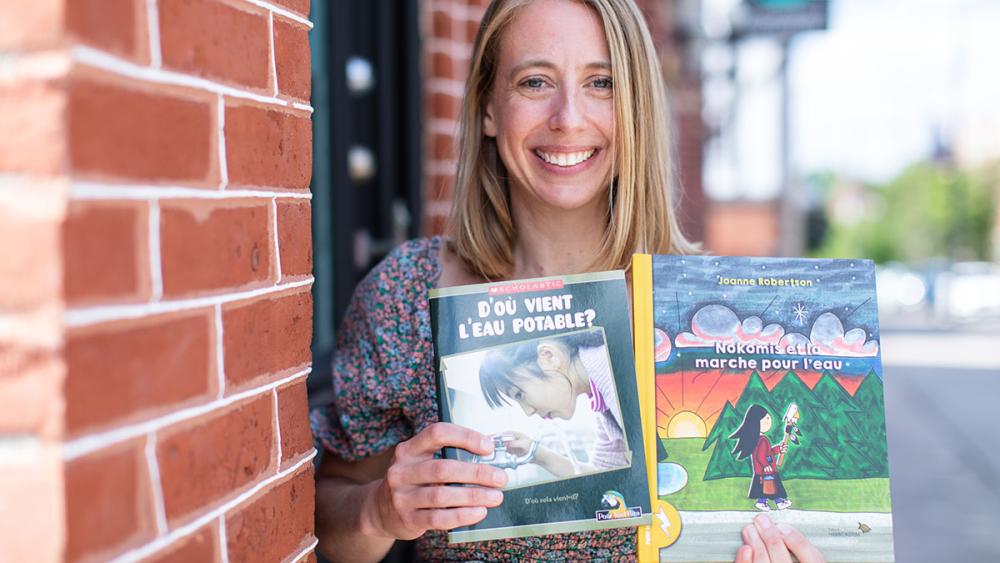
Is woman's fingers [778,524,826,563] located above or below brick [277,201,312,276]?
below

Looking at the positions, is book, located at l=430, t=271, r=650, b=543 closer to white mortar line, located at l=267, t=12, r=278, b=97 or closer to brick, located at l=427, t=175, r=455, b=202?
white mortar line, located at l=267, t=12, r=278, b=97

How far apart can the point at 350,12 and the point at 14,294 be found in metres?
2.65

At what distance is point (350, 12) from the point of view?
126 inches

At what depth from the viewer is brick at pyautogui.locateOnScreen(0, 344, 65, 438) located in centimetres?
75

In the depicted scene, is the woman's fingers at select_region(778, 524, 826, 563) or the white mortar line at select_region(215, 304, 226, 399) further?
the woman's fingers at select_region(778, 524, 826, 563)

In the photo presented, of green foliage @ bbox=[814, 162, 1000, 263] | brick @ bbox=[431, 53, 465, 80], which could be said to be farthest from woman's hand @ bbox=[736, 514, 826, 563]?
green foliage @ bbox=[814, 162, 1000, 263]

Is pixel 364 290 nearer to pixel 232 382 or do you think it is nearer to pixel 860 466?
pixel 232 382

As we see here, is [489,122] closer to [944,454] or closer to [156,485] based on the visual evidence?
[156,485]

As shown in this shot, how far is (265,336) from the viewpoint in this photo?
116 centimetres

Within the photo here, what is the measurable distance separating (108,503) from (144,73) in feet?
1.35

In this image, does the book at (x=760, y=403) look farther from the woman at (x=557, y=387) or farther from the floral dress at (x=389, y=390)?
the floral dress at (x=389, y=390)

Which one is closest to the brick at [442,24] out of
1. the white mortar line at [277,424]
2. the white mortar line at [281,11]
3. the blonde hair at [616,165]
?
the blonde hair at [616,165]

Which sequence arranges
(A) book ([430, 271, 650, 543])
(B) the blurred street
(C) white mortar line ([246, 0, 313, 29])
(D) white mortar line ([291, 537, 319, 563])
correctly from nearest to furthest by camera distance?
(C) white mortar line ([246, 0, 313, 29]), (D) white mortar line ([291, 537, 319, 563]), (A) book ([430, 271, 650, 543]), (B) the blurred street

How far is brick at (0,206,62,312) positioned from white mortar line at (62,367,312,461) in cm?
13
